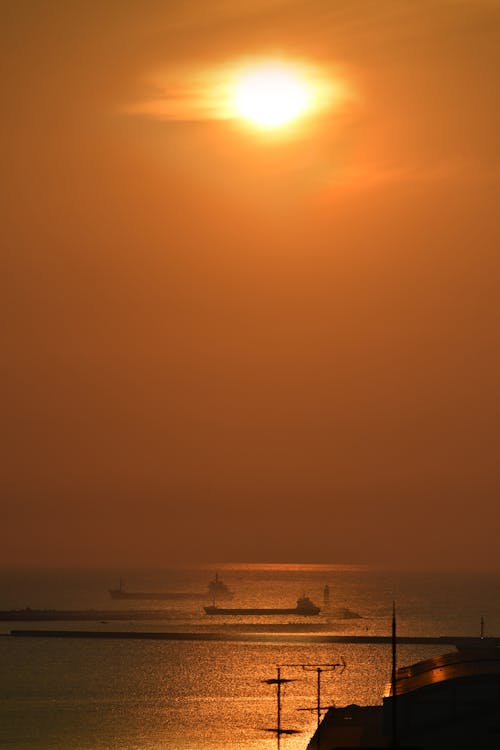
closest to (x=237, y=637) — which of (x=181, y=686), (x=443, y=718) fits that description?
(x=181, y=686)

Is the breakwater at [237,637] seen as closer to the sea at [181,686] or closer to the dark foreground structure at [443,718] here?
the sea at [181,686]

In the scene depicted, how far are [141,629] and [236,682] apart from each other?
69.3 metres

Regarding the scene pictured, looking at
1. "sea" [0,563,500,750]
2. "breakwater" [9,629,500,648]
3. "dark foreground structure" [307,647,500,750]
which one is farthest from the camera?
"breakwater" [9,629,500,648]

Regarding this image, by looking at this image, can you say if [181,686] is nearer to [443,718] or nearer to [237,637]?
[237,637]

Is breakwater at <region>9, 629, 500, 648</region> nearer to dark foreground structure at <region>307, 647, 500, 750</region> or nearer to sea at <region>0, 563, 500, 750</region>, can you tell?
sea at <region>0, 563, 500, 750</region>

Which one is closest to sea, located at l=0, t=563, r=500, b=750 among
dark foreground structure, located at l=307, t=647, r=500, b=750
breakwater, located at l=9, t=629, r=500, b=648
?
breakwater, located at l=9, t=629, r=500, b=648

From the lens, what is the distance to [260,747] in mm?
76250

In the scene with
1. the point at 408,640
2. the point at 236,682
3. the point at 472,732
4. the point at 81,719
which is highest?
the point at 408,640

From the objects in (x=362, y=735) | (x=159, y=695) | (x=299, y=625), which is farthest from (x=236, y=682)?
Answer: (x=299, y=625)

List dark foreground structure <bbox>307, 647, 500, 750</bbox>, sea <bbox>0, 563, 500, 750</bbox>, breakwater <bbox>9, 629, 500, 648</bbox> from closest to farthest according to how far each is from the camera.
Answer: dark foreground structure <bbox>307, 647, 500, 750</bbox>, sea <bbox>0, 563, 500, 750</bbox>, breakwater <bbox>9, 629, 500, 648</bbox>

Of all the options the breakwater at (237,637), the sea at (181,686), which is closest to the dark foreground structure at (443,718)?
the sea at (181,686)

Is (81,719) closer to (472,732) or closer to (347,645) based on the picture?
(472,732)

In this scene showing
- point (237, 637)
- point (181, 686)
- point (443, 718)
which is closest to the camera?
point (443, 718)

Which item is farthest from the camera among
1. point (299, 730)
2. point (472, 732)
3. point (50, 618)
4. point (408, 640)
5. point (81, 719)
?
point (50, 618)
